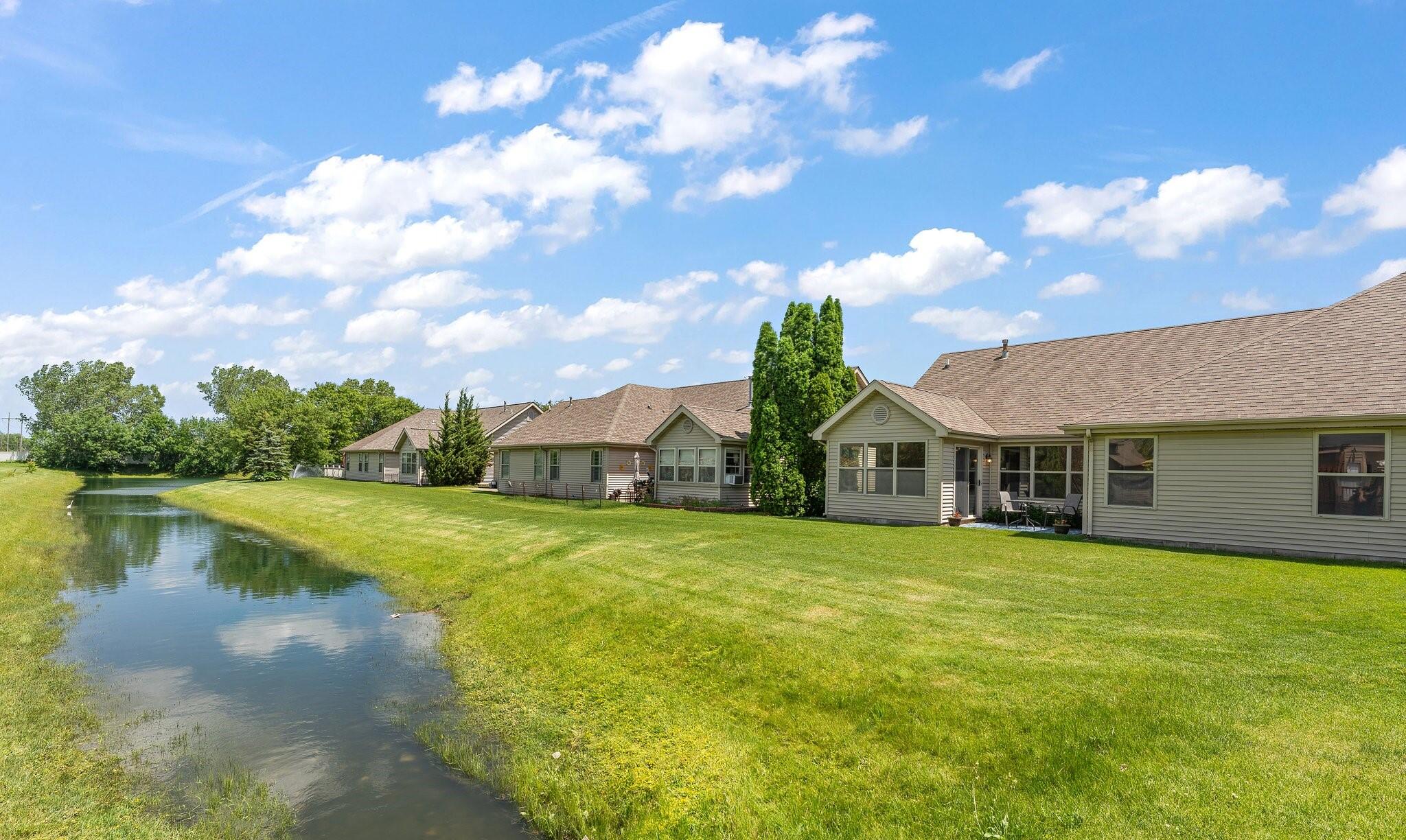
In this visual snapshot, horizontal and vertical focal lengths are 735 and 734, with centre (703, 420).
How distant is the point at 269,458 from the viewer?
58062 millimetres

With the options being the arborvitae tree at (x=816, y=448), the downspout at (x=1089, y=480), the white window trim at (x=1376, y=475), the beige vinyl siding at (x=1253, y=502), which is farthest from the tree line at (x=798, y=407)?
the white window trim at (x=1376, y=475)

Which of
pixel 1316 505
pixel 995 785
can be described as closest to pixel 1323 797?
pixel 995 785

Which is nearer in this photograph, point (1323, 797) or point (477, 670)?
point (1323, 797)

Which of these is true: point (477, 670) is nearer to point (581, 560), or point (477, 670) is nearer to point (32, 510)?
point (581, 560)

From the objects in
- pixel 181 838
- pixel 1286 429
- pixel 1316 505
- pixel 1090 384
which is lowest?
pixel 181 838

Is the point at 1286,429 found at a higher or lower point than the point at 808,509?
higher

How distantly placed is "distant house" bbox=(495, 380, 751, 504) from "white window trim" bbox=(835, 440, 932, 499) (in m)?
7.46

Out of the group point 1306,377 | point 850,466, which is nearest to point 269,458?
point 850,466

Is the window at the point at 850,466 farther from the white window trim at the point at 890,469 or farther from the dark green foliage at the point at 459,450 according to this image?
the dark green foliage at the point at 459,450

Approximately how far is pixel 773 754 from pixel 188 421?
302ft

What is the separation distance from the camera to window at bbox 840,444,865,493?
77.2ft

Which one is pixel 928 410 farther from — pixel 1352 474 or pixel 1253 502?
pixel 1352 474

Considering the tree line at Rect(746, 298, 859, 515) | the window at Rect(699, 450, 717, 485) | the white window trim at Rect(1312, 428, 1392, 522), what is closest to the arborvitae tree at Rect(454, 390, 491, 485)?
the window at Rect(699, 450, 717, 485)

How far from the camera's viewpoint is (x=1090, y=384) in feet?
77.8
